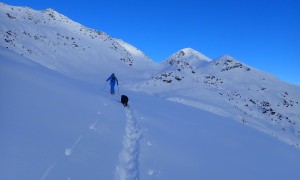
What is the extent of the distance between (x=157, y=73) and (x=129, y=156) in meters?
50.1

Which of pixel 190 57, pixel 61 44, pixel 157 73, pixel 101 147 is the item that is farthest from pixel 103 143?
pixel 190 57

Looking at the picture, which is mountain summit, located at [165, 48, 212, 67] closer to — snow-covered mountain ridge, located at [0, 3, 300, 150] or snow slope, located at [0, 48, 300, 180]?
snow-covered mountain ridge, located at [0, 3, 300, 150]

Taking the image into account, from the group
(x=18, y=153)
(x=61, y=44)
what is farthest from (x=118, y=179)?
(x=61, y=44)

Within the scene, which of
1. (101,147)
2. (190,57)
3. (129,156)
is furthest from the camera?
(190,57)

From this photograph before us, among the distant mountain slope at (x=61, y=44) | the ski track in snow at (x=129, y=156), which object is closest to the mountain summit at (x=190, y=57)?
the distant mountain slope at (x=61, y=44)

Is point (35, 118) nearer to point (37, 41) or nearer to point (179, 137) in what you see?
point (179, 137)

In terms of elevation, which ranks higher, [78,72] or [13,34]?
[13,34]

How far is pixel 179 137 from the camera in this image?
11.6 metres

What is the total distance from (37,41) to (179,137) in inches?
1828

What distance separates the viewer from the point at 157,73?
57969mm

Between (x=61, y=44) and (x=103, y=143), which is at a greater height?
(x=61, y=44)

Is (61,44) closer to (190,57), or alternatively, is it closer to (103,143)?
(190,57)

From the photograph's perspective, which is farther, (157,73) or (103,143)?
(157,73)

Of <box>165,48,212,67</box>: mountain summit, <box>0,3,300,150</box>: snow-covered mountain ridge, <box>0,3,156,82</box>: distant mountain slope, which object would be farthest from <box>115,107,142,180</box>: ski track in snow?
<box>165,48,212,67</box>: mountain summit
